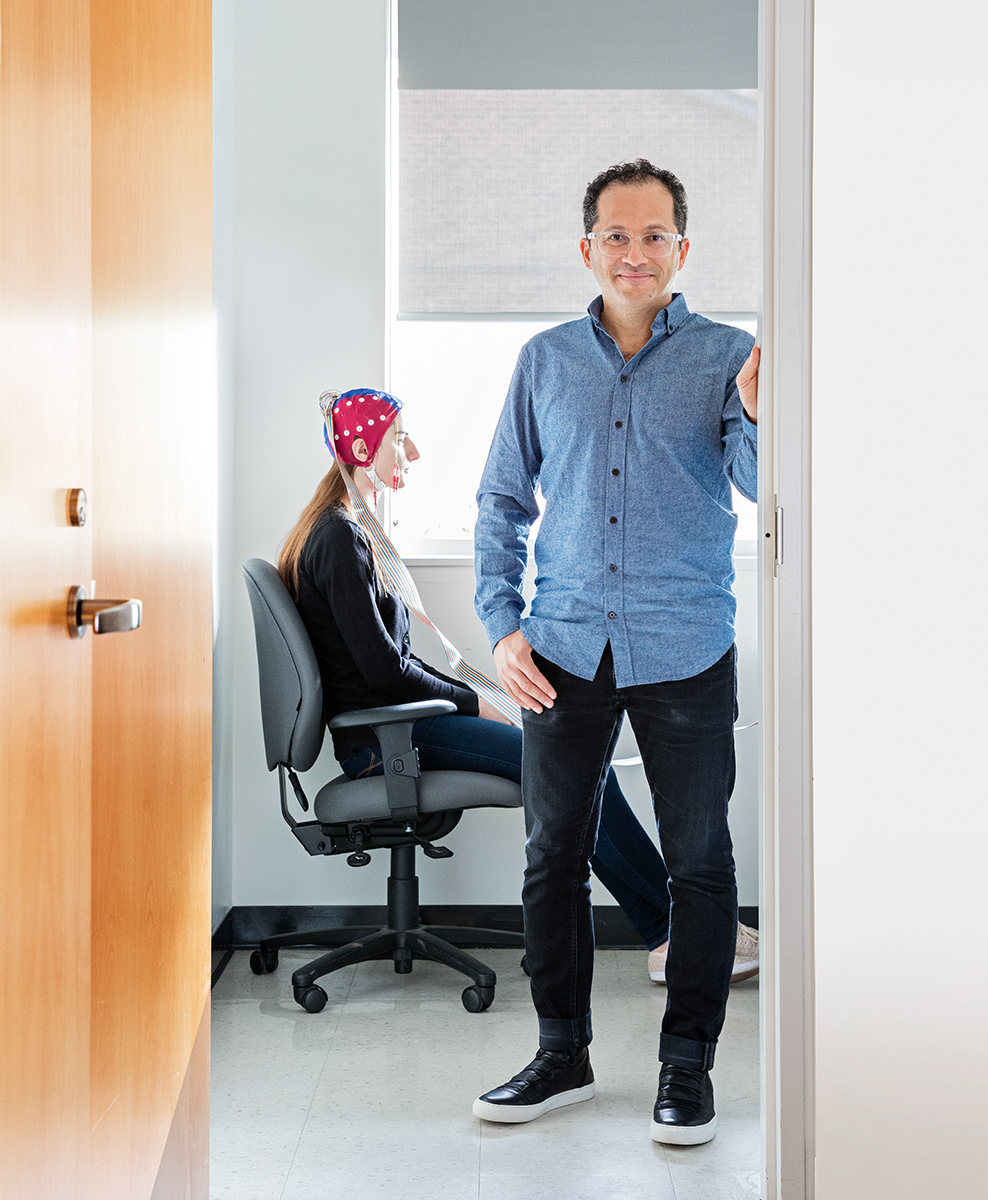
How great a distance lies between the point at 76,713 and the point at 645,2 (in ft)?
8.80

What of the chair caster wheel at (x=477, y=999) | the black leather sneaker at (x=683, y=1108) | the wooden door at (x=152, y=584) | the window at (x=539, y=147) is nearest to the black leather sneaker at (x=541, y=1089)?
the black leather sneaker at (x=683, y=1108)

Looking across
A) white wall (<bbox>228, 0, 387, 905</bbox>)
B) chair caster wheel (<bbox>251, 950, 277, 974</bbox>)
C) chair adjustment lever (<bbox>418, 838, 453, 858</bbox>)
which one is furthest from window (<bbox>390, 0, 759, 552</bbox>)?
chair caster wheel (<bbox>251, 950, 277, 974</bbox>)

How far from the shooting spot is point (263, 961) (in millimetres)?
2740

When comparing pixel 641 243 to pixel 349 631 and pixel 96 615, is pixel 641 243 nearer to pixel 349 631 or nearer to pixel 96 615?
pixel 349 631

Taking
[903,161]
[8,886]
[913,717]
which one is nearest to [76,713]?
[8,886]

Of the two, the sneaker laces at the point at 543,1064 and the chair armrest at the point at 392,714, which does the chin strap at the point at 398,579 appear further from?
the sneaker laces at the point at 543,1064

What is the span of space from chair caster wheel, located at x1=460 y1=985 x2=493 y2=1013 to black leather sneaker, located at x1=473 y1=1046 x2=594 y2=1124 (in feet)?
1.46

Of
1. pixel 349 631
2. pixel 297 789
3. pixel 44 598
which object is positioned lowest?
pixel 297 789

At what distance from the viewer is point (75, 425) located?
1098 mm

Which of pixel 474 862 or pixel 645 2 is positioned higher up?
pixel 645 2

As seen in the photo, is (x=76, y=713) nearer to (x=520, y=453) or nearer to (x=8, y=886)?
(x=8, y=886)

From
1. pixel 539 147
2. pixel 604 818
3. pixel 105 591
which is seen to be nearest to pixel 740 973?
pixel 604 818

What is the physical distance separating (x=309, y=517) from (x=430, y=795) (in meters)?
0.72

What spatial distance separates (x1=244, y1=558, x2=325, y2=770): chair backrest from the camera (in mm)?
2471
